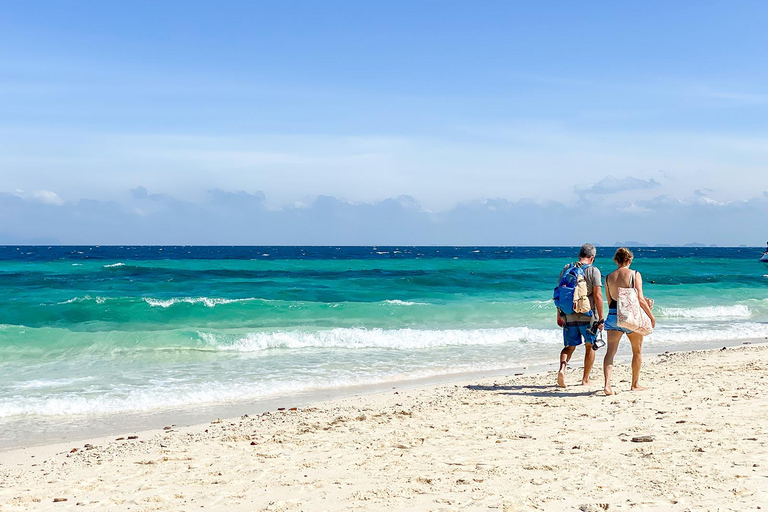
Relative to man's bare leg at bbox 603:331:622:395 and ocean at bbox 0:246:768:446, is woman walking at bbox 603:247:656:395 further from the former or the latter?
ocean at bbox 0:246:768:446

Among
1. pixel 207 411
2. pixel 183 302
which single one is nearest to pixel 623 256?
pixel 207 411

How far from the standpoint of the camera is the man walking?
7176 millimetres

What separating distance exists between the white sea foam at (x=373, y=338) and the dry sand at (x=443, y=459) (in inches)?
219

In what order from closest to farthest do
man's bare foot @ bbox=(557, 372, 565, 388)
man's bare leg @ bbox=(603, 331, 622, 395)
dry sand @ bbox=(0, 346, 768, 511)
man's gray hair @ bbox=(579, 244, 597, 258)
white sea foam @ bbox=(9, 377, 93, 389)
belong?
dry sand @ bbox=(0, 346, 768, 511) → man's gray hair @ bbox=(579, 244, 597, 258) → man's bare leg @ bbox=(603, 331, 622, 395) → man's bare foot @ bbox=(557, 372, 565, 388) → white sea foam @ bbox=(9, 377, 93, 389)

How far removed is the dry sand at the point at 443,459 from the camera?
12.9 feet

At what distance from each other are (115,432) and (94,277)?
89.0ft

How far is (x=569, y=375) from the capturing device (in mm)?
8820

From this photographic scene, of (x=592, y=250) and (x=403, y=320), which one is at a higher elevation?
(x=592, y=250)

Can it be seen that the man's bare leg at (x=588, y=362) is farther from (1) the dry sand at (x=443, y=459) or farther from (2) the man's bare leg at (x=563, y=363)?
(1) the dry sand at (x=443, y=459)

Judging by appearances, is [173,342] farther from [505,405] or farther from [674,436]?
[674,436]

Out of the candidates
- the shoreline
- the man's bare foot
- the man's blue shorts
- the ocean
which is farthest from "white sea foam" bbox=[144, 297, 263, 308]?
the man's blue shorts

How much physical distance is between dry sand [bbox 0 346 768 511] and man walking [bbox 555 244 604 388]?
0.74 m

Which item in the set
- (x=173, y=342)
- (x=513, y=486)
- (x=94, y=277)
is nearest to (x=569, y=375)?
(x=513, y=486)

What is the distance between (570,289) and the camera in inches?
290
